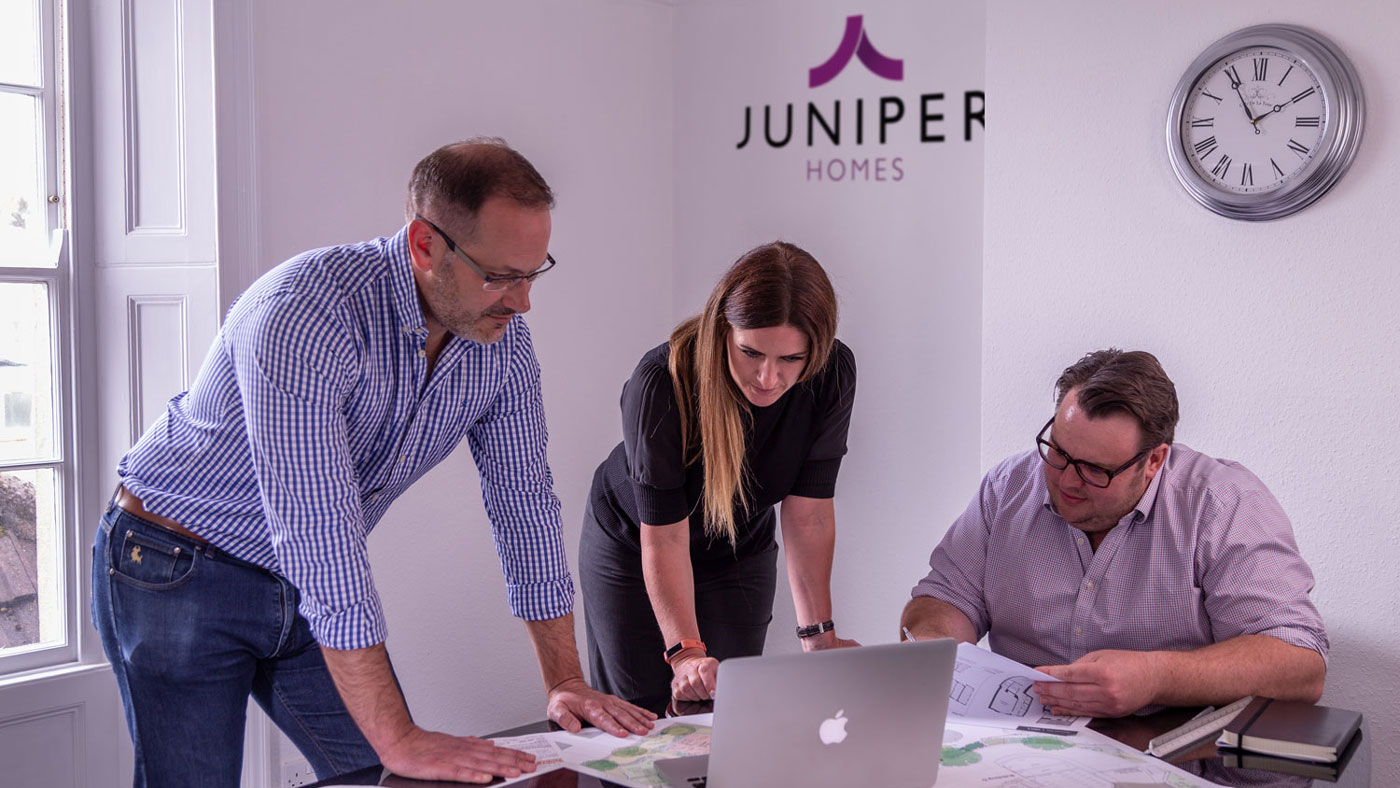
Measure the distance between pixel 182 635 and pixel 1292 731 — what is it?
1661 mm

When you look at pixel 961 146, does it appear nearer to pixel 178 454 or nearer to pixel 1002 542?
pixel 1002 542

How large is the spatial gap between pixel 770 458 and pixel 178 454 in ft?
3.64

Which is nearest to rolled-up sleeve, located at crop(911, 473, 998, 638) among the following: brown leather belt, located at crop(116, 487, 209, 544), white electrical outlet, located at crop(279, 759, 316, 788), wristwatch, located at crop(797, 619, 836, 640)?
wristwatch, located at crop(797, 619, 836, 640)

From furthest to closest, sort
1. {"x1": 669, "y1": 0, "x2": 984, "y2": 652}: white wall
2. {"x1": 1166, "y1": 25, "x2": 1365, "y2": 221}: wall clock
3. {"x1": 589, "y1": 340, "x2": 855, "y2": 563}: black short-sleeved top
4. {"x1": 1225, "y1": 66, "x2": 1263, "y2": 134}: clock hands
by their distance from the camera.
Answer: {"x1": 669, "y1": 0, "x2": 984, "y2": 652}: white wall, {"x1": 1225, "y1": 66, "x2": 1263, "y2": 134}: clock hands, {"x1": 1166, "y1": 25, "x2": 1365, "y2": 221}: wall clock, {"x1": 589, "y1": 340, "x2": 855, "y2": 563}: black short-sleeved top

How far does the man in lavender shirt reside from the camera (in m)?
1.89

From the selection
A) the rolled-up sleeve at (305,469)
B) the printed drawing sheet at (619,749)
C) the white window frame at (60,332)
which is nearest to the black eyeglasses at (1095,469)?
the printed drawing sheet at (619,749)

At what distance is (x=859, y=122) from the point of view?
3.65 metres

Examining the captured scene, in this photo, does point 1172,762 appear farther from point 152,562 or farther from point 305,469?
point 152,562

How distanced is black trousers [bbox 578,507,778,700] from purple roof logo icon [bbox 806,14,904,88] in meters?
1.74

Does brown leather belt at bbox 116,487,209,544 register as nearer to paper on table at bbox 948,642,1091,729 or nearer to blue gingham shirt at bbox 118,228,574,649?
blue gingham shirt at bbox 118,228,574,649

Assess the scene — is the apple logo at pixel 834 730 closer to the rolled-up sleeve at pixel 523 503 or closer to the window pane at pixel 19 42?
the rolled-up sleeve at pixel 523 503

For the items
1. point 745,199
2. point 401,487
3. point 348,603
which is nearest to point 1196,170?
point 745,199

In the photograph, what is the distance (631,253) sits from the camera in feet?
12.9

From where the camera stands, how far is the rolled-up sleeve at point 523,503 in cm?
189
